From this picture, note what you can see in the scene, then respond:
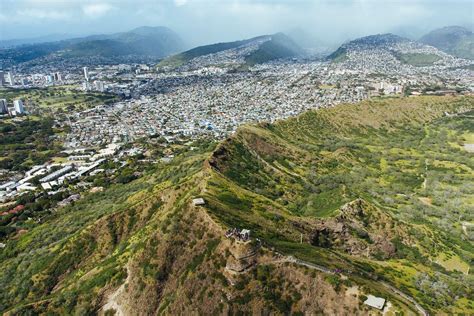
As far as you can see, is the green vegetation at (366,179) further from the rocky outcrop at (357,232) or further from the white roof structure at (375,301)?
the white roof structure at (375,301)

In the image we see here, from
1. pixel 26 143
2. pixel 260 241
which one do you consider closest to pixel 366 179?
pixel 260 241

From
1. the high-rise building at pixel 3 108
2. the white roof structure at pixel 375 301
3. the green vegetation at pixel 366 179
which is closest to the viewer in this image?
the white roof structure at pixel 375 301

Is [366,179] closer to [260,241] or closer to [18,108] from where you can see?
[260,241]

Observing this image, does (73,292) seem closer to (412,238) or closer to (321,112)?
(412,238)

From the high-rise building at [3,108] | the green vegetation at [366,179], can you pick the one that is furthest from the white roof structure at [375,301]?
the high-rise building at [3,108]

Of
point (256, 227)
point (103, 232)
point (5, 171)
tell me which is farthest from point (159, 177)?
point (5, 171)
